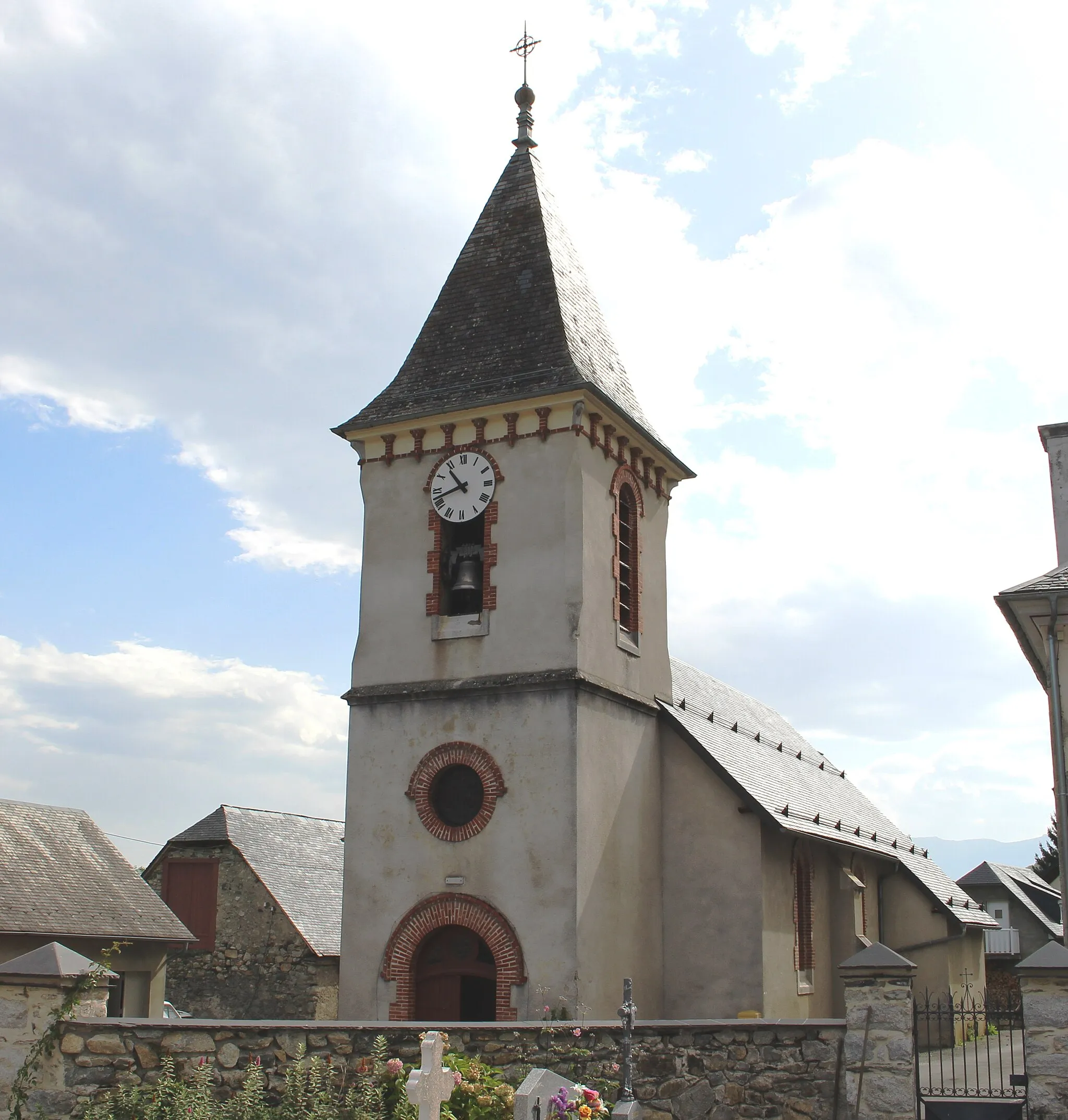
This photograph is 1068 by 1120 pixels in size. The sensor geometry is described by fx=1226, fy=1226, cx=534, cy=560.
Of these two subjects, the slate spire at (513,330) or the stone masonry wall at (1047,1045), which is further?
the slate spire at (513,330)

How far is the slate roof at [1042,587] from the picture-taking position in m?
15.5

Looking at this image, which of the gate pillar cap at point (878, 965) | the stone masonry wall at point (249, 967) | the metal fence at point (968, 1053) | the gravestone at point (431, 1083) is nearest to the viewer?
the gravestone at point (431, 1083)

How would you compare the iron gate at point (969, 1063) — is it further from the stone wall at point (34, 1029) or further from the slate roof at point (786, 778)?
the stone wall at point (34, 1029)

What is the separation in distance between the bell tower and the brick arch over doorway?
0.09 ft

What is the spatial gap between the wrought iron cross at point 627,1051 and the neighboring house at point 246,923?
1629cm

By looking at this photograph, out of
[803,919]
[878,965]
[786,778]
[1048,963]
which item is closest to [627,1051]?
[878,965]

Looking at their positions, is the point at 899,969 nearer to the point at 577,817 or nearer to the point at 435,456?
the point at 577,817

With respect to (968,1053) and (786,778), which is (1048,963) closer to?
(786,778)

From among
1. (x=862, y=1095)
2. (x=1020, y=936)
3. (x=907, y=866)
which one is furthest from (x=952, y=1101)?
(x=1020, y=936)

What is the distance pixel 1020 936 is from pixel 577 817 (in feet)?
125

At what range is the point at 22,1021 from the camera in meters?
10.8

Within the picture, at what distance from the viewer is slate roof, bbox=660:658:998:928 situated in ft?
64.8

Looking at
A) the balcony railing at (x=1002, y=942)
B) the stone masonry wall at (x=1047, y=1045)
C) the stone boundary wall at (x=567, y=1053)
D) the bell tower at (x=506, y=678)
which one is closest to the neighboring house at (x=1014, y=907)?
the balcony railing at (x=1002, y=942)

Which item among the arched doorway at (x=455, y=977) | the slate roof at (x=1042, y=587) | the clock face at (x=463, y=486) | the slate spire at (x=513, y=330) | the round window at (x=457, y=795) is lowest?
the arched doorway at (x=455, y=977)
